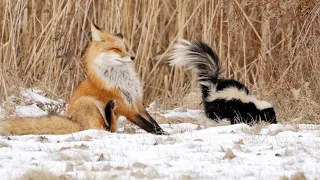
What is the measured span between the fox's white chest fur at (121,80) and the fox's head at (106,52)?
62 millimetres

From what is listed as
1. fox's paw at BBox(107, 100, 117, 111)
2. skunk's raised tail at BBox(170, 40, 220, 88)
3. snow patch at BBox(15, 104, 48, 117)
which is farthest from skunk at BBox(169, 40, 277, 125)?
snow patch at BBox(15, 104, 48, 117)

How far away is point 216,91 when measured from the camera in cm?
861

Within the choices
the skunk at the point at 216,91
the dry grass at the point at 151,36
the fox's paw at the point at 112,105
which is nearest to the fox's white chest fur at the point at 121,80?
the fox's paw at the point at 112,105

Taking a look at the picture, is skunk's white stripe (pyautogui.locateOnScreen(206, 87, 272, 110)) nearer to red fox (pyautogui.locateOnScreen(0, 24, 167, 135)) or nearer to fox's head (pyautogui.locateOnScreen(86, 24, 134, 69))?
red fox (pyautogui.locateOnScreen(0, 24, 167, 135))

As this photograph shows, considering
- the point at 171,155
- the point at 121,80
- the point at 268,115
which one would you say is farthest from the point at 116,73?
the point at 171,155

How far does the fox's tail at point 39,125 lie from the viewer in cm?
698

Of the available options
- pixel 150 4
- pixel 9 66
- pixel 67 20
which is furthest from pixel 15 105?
pixel 150 4

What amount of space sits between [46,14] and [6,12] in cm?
68

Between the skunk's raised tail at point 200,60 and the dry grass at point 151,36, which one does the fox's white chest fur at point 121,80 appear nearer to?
the skunk's raised tail at point 200,60

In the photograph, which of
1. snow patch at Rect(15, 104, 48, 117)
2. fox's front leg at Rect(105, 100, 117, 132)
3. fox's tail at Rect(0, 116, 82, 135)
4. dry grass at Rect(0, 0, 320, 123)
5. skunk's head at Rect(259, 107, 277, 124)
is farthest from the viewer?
dry grass at Rect(0, 0, 320, 123)

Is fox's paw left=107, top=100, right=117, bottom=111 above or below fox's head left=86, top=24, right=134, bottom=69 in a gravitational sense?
below

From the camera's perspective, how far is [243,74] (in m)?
10.4

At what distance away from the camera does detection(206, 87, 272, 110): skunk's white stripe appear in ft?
28.0

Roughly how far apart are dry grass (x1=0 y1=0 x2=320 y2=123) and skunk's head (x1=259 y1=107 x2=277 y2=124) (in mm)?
1146
